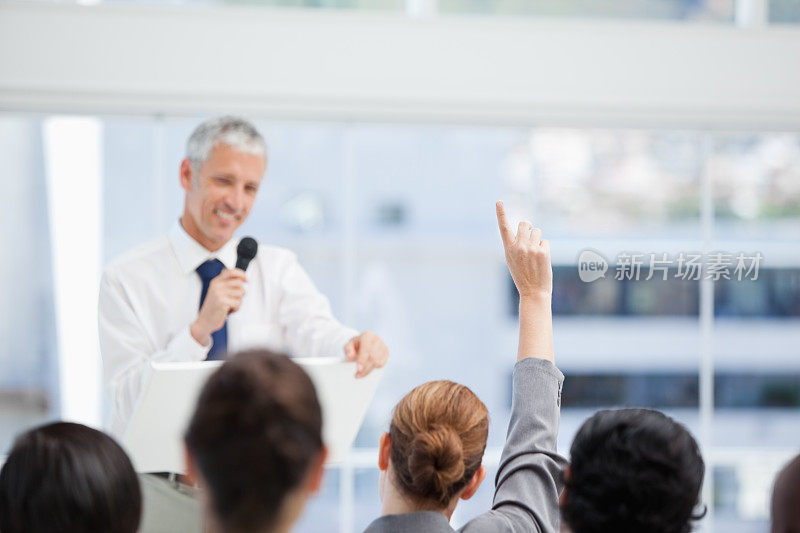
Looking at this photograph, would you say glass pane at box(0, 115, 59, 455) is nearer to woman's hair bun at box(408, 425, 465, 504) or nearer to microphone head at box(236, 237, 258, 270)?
microphone head at box(236, 237, 258, 270)

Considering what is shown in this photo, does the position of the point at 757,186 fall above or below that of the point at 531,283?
above

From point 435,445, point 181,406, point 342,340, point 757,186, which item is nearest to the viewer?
point 435,445

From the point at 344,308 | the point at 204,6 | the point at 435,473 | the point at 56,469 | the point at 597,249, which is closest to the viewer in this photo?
the point at 56,469

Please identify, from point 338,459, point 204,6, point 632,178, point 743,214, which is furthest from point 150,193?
point 743,214

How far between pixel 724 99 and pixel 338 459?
2.65 m

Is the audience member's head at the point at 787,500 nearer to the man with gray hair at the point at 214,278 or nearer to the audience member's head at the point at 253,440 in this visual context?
the audience member's head at the point at 253,440

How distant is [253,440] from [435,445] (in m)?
0.58

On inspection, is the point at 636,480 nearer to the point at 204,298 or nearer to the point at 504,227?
the point at 504,227

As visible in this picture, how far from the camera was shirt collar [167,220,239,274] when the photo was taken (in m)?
2.65

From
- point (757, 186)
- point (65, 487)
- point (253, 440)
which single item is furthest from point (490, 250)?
point (253, 440)

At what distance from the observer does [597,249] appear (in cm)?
415

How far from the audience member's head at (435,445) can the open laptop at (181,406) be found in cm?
43

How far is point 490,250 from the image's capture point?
4180mm

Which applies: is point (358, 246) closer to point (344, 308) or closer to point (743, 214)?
point (344, 308)
